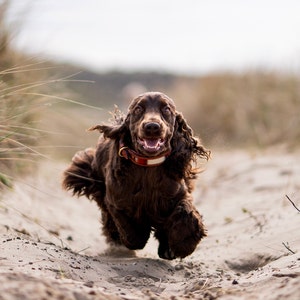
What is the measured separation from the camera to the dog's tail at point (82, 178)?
6070 mm

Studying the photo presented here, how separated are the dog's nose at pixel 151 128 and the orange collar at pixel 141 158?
0.32 m

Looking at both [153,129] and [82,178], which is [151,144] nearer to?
[153,129]

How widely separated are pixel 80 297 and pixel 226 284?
106 cm

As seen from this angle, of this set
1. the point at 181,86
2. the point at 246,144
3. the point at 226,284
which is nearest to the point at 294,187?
the point at 226,284

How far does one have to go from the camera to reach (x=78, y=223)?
747 centimetres

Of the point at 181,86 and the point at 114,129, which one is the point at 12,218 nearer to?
the point at 114,129

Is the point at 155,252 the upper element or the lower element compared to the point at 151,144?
upper

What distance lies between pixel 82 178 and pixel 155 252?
953mm

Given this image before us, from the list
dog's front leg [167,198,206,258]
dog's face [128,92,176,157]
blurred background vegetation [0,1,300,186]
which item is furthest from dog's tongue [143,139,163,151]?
blurred background vegetation [0,1,300,186]

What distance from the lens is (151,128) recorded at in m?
4.71

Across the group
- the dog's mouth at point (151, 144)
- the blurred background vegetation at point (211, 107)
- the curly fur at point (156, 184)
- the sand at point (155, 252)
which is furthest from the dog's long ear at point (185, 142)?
the blurred background vegetation at point (211, 107)

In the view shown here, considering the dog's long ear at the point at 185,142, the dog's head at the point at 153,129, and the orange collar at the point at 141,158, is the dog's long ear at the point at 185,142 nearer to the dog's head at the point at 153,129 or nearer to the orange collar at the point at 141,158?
the dog's head at the point at 153,129

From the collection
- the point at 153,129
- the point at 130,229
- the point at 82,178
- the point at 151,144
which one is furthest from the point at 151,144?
the point at 82,178

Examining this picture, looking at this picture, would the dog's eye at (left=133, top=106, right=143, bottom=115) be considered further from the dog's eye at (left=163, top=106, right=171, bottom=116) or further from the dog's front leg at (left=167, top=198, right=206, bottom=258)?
the dog's front leg at (left=167, top=198, right=206, bottom=258)
